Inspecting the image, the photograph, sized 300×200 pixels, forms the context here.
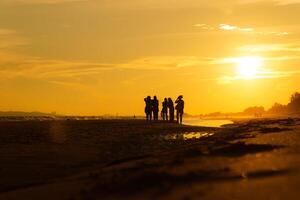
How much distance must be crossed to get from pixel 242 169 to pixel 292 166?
0.70m

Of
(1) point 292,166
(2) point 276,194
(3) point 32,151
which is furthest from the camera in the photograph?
(3) point 32,151

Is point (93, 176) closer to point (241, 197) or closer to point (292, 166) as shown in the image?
point (292, 166)

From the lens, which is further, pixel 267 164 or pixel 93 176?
pixel 93 176

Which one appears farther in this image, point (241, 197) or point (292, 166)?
point (292, 166)

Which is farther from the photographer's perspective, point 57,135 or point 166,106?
point 166,106

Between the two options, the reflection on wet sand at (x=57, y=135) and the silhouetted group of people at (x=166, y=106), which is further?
the silhouetted group of people at (x=166, y=106)

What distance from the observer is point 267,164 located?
25.7 feet

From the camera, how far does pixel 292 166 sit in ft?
24.2

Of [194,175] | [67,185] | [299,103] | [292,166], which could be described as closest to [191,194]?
[194,175]

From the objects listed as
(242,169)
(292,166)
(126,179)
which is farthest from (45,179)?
(292,166)

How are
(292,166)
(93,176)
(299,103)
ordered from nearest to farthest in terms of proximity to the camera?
(292,166) → (93,176) → (299,103)

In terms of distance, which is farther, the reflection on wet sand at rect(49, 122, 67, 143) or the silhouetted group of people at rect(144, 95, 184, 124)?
the silhouetted group of people at rect(144, 95, 184, 124)

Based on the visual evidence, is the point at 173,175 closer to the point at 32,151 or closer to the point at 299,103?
the point at 32,151

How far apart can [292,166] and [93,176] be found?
3.40 meters
